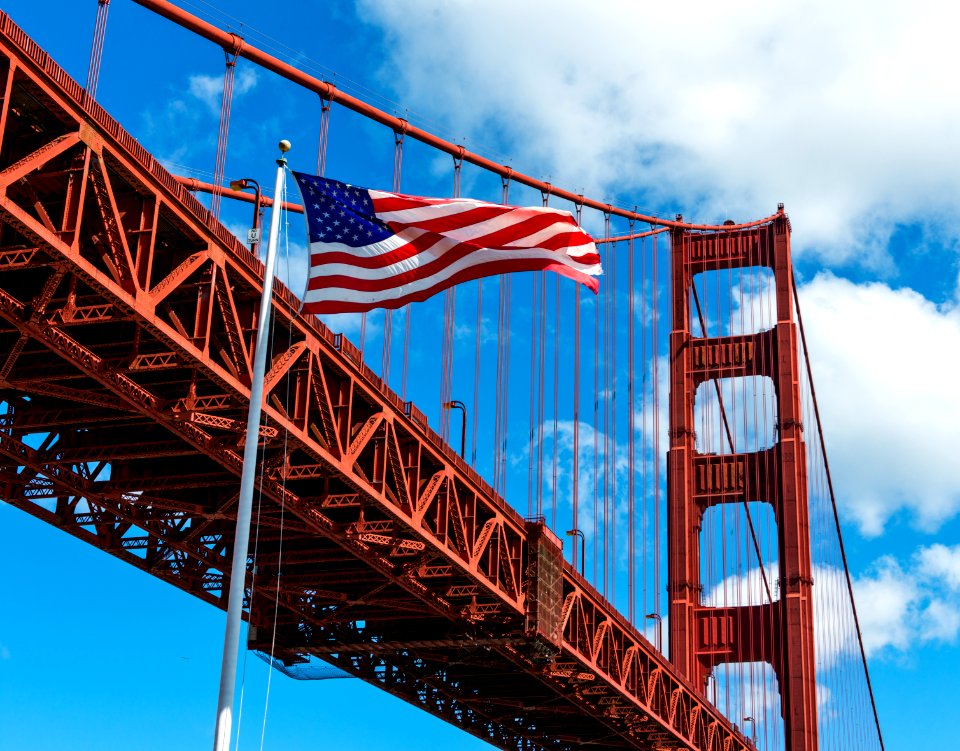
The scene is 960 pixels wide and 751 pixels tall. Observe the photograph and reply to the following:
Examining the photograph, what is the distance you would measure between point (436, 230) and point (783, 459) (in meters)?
36.8

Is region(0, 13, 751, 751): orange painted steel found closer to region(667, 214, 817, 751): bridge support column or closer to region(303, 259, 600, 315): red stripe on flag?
region(303, 259, 600, 315): red stripe on flag

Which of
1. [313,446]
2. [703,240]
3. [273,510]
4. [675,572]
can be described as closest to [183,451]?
[313,446]

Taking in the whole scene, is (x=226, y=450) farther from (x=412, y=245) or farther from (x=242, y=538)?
(x=242, y=538)

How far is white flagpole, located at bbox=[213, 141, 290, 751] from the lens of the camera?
18.9 m

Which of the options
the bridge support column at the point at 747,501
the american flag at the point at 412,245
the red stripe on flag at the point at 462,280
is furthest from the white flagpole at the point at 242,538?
the bridge support column at the point at 747,501

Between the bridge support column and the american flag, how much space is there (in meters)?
34.1

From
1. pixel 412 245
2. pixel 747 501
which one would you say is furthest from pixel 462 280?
pixel 747 501

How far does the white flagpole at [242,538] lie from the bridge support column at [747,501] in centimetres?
3955

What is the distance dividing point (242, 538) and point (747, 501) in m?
42.7

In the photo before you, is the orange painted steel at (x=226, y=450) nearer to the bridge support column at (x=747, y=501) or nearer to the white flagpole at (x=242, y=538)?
the white flagpole at (x=242, y=538)

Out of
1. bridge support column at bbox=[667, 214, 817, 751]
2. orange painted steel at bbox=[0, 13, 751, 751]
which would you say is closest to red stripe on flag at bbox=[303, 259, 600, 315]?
orange painted steel at bbox=[0, 13, 751, 751]

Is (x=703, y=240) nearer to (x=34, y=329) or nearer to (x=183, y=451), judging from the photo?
(x=183, y=451)

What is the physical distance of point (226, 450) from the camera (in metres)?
27.8

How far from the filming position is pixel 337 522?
1332 inches
